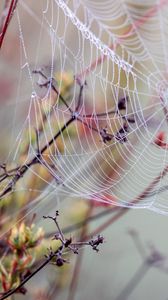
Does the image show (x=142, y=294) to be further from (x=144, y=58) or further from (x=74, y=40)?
(x=74, y=40)

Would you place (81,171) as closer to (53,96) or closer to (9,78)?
(53,96)

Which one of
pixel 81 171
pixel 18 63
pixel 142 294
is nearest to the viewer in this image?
pixel 81 171

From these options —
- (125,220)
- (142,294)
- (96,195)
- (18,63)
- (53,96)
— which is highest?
(18,63)

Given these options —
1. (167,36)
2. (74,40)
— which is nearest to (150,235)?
(167,36)

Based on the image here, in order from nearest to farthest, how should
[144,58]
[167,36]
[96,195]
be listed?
[96,195]
[144,58]
[167,36]

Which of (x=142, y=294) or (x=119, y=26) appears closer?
(x=119, y=26)

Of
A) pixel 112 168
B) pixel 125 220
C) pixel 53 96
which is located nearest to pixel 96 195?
pixel 112 168

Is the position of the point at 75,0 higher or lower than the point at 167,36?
higher
